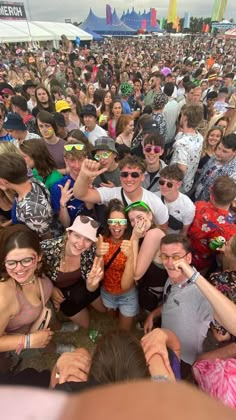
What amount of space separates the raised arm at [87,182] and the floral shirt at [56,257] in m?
0.45

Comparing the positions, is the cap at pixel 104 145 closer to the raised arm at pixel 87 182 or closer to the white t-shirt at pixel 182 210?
the raised arm at pixel 87 182

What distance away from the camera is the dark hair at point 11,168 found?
213cm

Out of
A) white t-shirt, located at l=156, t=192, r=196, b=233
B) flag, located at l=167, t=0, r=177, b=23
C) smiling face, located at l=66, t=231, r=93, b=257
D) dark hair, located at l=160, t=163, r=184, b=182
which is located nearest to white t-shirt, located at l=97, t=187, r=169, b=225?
white t-shirt, located at l=156, t=192, r=196, b=233

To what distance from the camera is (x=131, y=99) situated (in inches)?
276

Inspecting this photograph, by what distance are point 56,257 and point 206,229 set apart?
1384 mm

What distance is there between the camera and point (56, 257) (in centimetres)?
219

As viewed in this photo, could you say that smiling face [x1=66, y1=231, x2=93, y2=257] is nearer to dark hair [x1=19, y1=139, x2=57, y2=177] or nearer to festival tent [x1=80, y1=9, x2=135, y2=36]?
dark hair [x1=19, y1=139, x2=57, y2=177]

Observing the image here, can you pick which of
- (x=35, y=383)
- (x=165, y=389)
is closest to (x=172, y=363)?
(x=35, y=383)

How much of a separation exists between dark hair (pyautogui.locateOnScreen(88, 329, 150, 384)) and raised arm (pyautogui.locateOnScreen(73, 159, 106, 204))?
53.2 inches

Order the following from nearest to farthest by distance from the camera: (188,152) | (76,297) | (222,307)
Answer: (222,307) < (76,297) < (188,152)

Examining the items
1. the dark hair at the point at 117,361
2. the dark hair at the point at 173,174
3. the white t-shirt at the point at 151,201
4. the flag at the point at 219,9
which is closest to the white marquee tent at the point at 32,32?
the white t-shirt at the point at 151,201

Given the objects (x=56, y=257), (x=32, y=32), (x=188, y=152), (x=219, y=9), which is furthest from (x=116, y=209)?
(x=219, y=9)

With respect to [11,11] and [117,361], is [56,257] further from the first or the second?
[11,11]

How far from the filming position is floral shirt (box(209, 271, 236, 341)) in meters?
1.75
